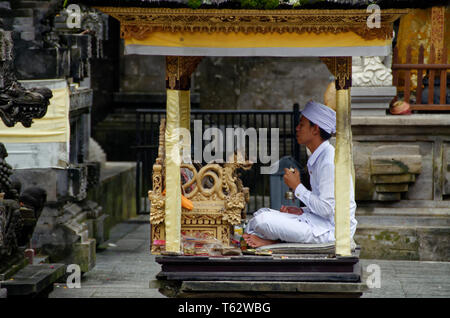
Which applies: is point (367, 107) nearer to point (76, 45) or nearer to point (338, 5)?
point (76, 45)

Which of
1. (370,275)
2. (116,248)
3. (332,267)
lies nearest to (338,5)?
(332,267)

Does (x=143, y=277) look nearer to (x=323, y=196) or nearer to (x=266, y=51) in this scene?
(x=323, y=196)

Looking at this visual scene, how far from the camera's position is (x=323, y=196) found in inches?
292

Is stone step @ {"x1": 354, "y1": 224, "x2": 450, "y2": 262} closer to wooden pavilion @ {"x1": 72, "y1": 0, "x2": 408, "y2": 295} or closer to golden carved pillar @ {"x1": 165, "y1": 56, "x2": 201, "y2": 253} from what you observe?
wooden pavilion @ {"x1": 72, "y1": 0, "x2": 408, "y2": 295}

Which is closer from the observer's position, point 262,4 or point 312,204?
point 262,4

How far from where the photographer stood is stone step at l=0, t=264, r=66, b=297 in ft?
27.2

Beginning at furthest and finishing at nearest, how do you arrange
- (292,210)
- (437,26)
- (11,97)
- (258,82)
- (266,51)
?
(258,82), (437,26), (292,210), (11,97), (266,51)

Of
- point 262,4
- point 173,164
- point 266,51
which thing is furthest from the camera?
point 173,164

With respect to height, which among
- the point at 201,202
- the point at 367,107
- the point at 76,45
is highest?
the point at 76,45

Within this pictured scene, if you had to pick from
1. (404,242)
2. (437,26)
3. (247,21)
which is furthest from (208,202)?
(437,26)

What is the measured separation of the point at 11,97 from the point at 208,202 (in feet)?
6.46

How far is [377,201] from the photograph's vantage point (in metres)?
11.3

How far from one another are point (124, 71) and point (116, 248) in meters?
6.35

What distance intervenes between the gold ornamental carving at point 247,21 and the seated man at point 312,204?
1043 mm
